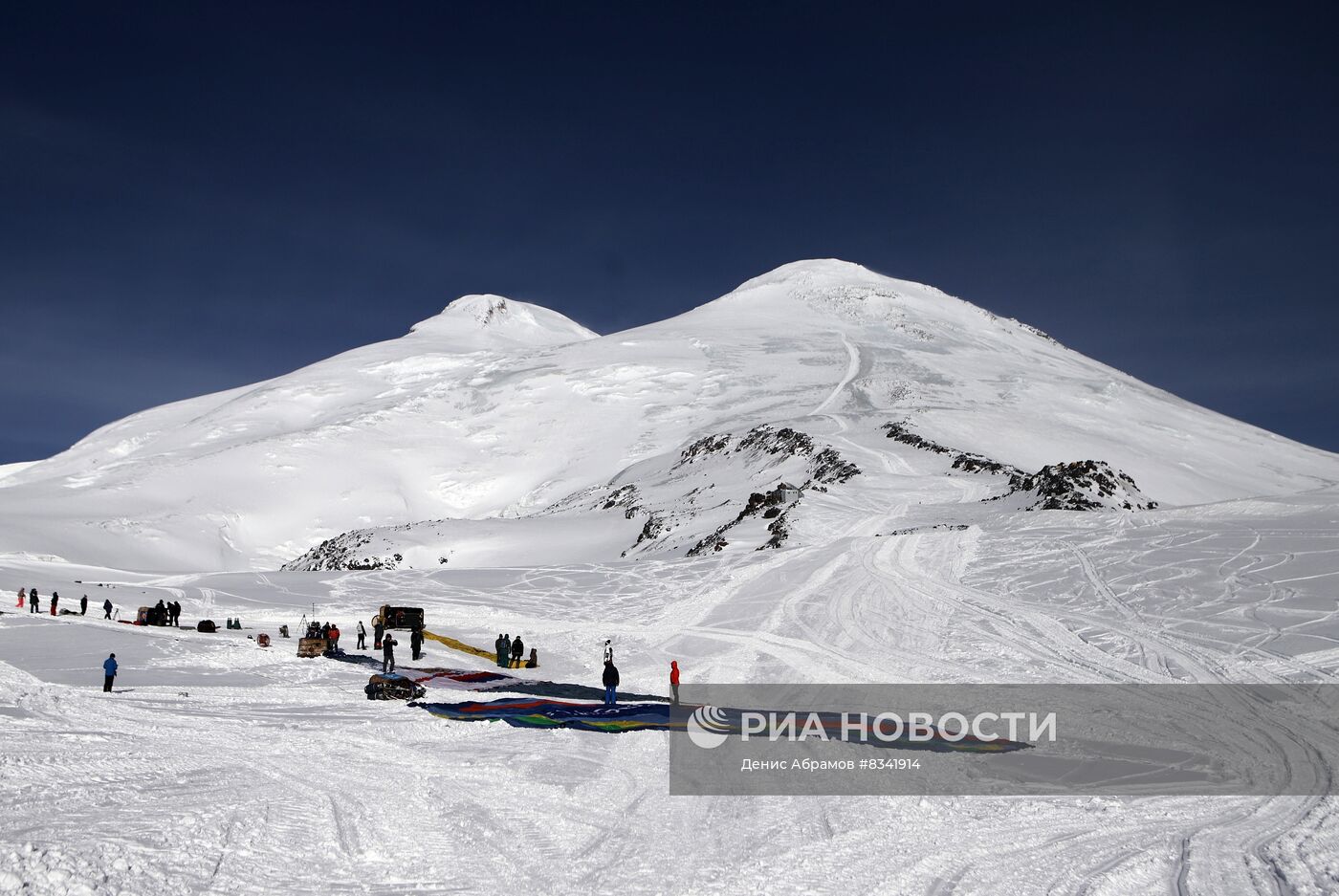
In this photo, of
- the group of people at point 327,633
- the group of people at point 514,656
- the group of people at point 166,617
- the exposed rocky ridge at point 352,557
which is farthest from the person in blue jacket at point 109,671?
the exposed rocky ridge at point 352,557

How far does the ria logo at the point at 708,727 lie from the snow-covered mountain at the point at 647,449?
25178mm

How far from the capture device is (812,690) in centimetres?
1806

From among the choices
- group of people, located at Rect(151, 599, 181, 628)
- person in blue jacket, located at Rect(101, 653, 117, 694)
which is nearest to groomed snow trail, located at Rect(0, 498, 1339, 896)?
person in blue jacket, located at Rect(101, 653, 117, 694)

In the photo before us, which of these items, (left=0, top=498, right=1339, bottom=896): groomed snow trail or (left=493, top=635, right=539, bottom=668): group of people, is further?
(left=493, top=635, right=539, bottom=668): group of people

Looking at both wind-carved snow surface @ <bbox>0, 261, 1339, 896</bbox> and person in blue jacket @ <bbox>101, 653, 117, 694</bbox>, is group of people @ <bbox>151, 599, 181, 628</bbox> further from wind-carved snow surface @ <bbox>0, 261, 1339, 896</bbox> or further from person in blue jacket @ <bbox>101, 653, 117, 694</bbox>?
person in blue jacket @ <bbox>101, 653, 117, 694</bbox>

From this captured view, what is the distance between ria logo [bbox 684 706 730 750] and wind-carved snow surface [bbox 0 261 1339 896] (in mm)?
857

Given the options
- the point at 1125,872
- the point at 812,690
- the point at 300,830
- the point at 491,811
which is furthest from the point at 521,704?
the point at 1125,872

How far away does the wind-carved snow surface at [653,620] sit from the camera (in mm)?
8648

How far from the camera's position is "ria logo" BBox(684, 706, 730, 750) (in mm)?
13680

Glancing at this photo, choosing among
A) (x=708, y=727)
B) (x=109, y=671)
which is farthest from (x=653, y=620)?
A: (x=109, y=671)

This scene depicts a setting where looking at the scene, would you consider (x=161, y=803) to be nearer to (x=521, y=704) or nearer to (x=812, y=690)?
(x=521, y=704)

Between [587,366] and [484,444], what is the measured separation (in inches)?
850

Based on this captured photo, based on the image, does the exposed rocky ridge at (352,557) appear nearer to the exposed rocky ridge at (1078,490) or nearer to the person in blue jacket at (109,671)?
the person in blue jacket at (109,671)

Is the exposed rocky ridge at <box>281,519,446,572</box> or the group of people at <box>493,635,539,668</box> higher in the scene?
the exposed rocky ridge at <box>281,519,446,572</box>
